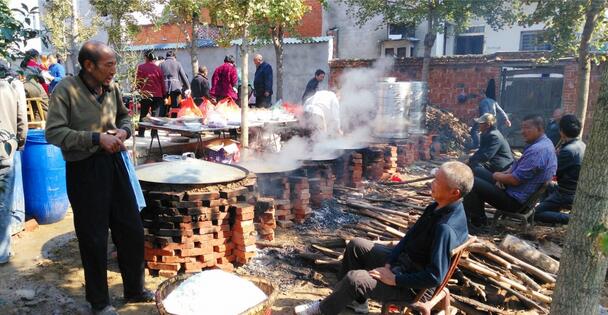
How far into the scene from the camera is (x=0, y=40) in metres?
2.70

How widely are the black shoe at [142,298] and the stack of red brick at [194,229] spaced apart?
0.49m

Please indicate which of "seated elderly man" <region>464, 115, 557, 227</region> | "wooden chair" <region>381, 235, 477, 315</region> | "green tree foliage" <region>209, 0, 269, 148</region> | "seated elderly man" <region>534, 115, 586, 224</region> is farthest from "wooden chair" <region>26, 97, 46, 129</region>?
"seated elderly man" <region>534, 115, 586, 224</region>

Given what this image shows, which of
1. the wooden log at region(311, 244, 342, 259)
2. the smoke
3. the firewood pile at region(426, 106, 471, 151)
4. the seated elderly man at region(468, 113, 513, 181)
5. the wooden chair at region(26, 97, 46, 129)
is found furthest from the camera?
the firewood pile at region(426, 106, 471, 151)

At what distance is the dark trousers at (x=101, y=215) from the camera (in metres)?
3.36

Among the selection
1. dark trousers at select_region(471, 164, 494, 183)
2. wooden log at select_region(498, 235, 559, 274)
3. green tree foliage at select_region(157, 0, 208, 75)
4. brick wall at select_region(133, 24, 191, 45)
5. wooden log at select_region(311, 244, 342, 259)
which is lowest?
wooden log at select_region(311, 244, 342, 259)

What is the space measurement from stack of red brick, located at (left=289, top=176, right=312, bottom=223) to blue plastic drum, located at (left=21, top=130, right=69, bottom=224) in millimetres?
2919

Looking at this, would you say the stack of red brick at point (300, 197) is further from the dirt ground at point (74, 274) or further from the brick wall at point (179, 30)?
the brick wall at point (179, 30)

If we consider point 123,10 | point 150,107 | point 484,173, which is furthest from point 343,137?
point 123,10

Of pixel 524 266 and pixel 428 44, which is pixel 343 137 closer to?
pixel 524 266

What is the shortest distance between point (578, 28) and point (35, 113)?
10242mm

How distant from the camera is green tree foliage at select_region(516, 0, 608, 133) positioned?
27.1ft

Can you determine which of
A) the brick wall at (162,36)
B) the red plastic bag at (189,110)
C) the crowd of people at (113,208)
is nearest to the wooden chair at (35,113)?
the crowd of people at (113,208)

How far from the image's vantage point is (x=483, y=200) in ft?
18.9

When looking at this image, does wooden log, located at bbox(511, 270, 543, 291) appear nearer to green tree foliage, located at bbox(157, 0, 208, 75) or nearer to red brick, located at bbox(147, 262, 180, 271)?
red brick, located at bbox(147, 262, 180, 271)
